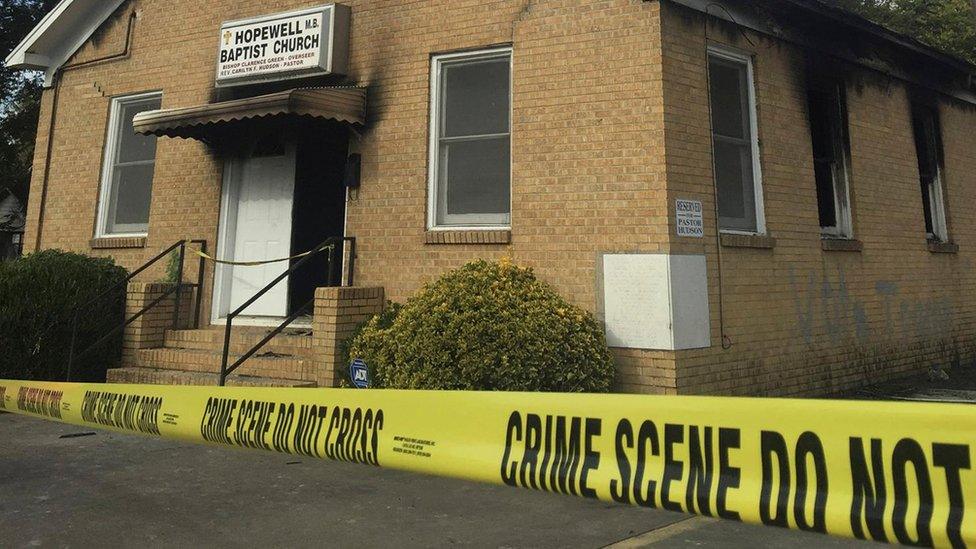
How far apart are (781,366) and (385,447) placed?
5.12 metres

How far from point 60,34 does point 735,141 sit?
1001cm

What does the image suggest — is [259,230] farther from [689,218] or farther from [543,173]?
[689,218]

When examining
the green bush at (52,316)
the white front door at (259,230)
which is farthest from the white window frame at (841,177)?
the green bush at (52,316)

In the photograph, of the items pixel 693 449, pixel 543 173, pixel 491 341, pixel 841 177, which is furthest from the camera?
pixel 841 177

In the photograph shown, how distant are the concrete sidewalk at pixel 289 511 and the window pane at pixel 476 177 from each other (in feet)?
10.9

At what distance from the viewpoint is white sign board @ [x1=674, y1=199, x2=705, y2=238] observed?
6.27 metres

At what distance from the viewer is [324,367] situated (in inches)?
259

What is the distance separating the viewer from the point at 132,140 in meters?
9.75

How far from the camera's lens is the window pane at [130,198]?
947 cm

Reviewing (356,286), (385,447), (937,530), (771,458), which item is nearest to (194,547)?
(385,447)

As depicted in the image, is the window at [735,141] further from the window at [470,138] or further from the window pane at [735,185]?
the window at [470,138]

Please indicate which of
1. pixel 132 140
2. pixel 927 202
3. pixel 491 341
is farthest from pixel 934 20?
pixel 132 140

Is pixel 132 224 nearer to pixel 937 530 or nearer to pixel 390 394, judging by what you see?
pixel 390 394

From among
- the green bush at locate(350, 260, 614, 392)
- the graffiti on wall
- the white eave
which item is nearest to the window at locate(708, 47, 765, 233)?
the graffiti on wall
